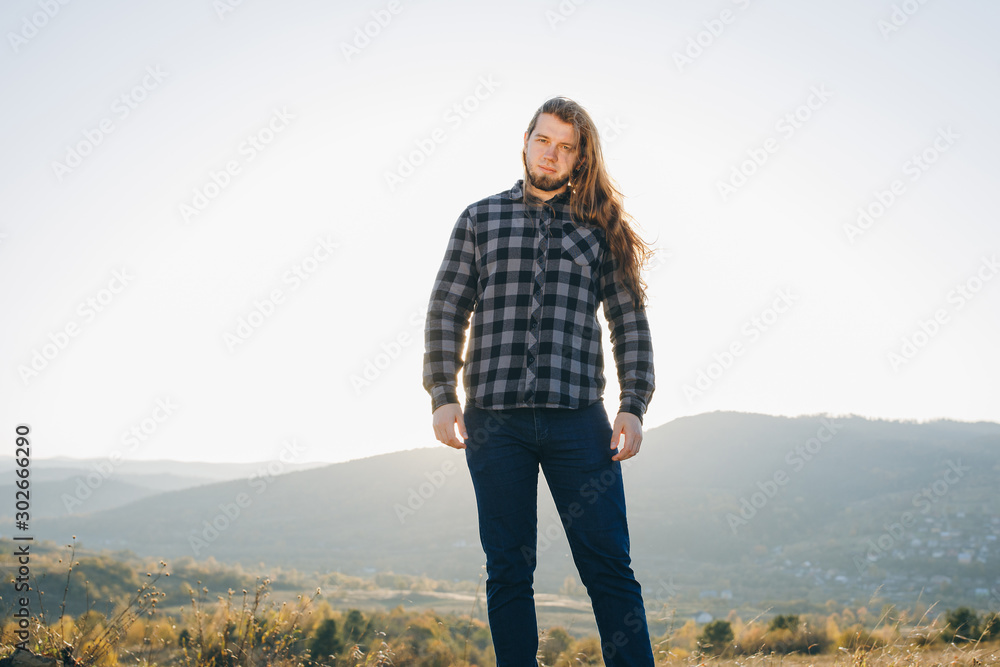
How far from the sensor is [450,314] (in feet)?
7.04

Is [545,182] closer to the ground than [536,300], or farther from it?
farther from it

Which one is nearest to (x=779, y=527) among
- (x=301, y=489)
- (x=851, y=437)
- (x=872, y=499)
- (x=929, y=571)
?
(x=872, y=499)

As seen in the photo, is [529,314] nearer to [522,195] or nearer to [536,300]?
[536,300]

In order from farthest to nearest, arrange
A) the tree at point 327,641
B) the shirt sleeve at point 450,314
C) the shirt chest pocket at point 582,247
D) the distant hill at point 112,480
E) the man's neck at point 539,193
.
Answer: the distant hill at point 112,480, the tree at point 327,641, the man's neck at point 539,193, the shirt chest pocket at point 582,247, the shirt sleeve at point 450,314

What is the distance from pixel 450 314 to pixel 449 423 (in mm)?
403

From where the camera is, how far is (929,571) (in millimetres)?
45719

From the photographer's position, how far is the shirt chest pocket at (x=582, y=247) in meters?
2.19

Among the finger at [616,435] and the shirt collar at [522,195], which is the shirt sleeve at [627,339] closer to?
the finger at [616,435]

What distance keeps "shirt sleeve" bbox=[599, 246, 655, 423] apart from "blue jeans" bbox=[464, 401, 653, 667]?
0.21 m

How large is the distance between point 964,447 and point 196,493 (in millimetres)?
93469

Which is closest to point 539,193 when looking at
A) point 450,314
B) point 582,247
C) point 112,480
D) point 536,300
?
point 582,247

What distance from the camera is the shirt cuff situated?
79.5 inches

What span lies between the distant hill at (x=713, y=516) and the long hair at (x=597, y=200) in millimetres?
39849

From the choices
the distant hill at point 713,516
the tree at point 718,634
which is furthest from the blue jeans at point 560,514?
the distant hill at point 713,516
